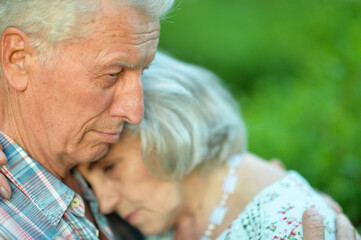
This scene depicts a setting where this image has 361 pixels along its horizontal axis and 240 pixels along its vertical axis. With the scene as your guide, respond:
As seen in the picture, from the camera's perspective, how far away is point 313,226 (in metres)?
2.38

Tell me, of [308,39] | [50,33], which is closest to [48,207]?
[50,33]

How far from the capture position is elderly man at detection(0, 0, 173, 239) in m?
2.04

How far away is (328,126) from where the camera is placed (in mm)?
4348

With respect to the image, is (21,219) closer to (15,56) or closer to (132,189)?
(15,56)

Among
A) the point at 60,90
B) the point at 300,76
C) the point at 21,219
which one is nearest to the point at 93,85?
the point at 60,90

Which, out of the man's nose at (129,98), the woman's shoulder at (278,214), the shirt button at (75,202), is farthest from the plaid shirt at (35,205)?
the woman's shoulder at (278,214)

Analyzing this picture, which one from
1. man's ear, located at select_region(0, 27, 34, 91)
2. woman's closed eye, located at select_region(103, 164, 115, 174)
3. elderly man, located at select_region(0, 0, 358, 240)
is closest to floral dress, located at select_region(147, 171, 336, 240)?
elderly man, located at select_region(0, 0, 358, 240)

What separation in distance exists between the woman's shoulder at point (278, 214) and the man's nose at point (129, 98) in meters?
0.89

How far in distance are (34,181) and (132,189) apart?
918 millimetres

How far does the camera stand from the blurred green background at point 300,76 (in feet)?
13.6

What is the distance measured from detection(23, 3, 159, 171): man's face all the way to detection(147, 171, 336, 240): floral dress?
892mm

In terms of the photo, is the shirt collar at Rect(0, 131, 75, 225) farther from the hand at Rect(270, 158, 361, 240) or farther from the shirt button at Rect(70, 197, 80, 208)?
the hand at Rect(270, 158, 361, 240)

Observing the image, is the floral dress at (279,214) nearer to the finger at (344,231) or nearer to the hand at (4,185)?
the finger at (344,231)

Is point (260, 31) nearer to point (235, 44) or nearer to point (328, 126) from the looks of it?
point (235, 44)
